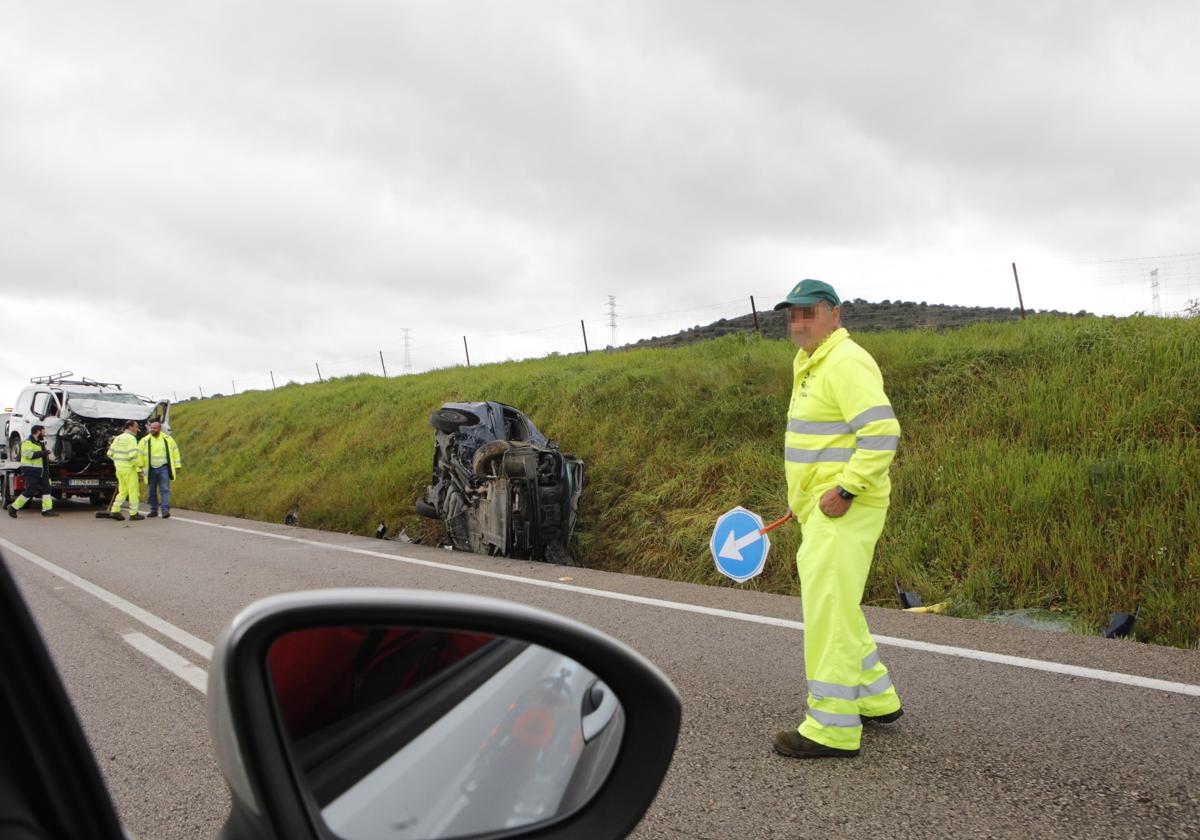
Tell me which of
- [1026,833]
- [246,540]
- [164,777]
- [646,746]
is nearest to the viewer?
[646,746]

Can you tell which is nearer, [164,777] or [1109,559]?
[164,777]

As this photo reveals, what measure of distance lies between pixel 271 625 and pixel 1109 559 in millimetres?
6596

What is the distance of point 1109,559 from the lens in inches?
240

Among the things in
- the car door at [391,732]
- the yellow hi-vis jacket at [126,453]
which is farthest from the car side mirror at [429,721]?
the yellow hi-vis jacket at [126,453]

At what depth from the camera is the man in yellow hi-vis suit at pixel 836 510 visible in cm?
344

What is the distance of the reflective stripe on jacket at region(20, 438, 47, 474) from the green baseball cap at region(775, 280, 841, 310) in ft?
55.6

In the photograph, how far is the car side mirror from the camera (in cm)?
109

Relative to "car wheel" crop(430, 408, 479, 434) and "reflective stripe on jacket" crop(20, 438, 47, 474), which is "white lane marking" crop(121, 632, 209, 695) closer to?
"car wheel" crop(430, 408, 479, 434)

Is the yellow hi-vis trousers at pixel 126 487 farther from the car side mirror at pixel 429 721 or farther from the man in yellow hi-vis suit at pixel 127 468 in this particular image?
the car side mirror at pixel 429 721

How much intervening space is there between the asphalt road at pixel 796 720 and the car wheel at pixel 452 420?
346 cm

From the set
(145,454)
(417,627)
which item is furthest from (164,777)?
(145,454)

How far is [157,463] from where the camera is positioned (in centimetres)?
1532

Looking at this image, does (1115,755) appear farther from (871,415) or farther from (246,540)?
(246,540)

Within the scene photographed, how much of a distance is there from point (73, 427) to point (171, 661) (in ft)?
49.1
